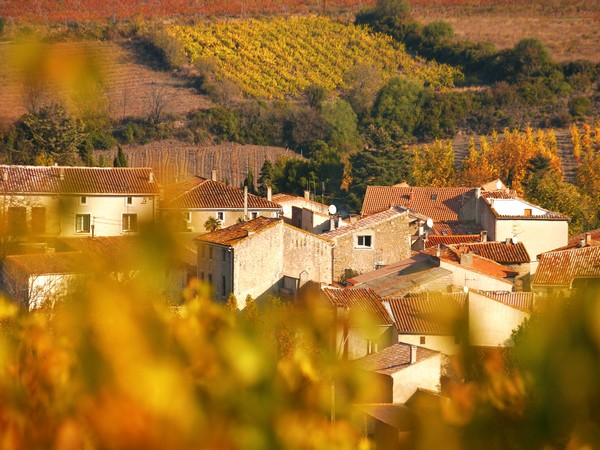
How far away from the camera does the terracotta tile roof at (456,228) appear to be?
23797 millimetres

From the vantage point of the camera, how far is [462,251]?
1850cm

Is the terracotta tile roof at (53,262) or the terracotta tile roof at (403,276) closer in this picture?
the terracotta tile roof at (53,262)

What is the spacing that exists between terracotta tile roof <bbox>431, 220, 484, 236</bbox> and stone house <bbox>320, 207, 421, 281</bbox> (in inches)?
152

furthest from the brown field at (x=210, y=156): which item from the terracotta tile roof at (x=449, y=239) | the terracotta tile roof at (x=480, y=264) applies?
the terracotta tile roof at (x=480, y=264)

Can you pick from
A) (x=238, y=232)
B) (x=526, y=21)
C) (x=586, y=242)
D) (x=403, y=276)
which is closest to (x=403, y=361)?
(x=403, y=276)

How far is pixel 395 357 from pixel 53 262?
25.9 feet

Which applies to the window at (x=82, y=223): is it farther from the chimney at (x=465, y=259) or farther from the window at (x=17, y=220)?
the chimney at (x=465, y=259)

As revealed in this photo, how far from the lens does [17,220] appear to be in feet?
10.8

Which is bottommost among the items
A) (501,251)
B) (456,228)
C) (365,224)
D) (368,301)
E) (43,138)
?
(368,301)

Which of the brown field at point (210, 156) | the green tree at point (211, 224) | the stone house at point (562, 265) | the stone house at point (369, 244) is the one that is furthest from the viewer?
the brown field at point (210, 156)

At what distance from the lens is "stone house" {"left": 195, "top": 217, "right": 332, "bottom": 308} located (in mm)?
16984

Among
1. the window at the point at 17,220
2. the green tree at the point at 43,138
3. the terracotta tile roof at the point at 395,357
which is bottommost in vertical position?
the terracotta tile roof at the point at 395,357

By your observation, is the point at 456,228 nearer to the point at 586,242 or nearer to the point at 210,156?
the point at 586,242

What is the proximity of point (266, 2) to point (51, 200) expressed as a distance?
237ft
